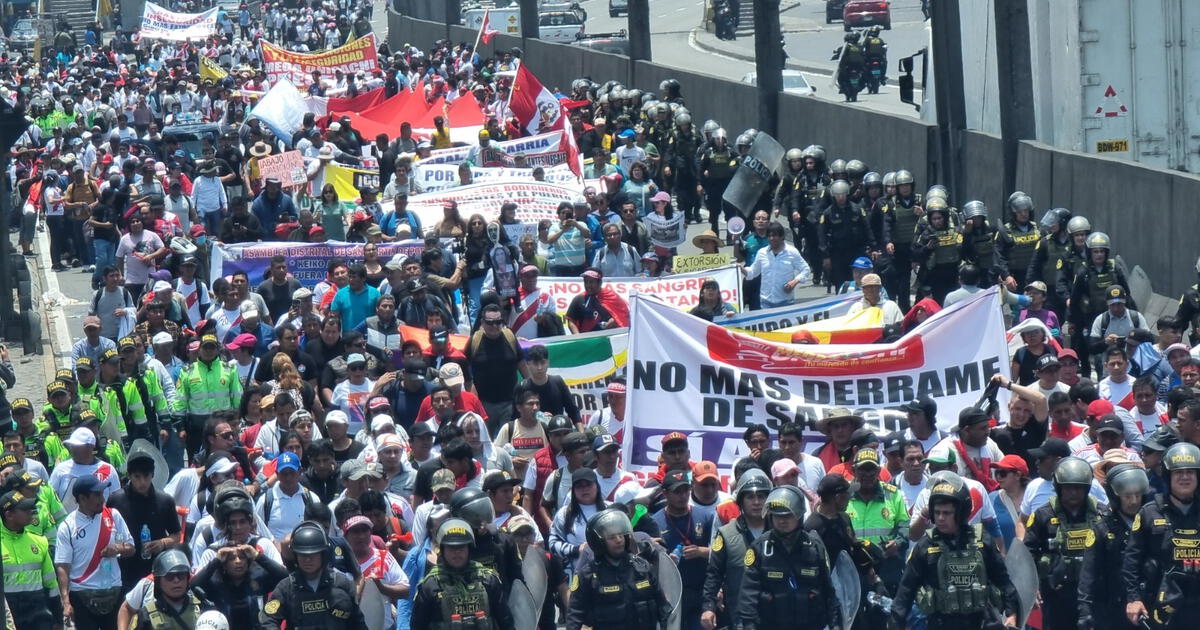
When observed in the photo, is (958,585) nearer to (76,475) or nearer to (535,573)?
(535,573)

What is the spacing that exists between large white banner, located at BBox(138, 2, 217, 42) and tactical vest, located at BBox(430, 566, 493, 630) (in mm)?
45273

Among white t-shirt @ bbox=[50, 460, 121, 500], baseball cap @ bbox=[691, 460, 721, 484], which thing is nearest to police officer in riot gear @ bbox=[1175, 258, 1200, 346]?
baseball cap @ bbox=[691, 460, 721, 484]

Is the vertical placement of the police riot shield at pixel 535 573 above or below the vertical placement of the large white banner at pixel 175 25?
below

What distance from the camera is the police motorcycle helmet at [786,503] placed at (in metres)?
9.78

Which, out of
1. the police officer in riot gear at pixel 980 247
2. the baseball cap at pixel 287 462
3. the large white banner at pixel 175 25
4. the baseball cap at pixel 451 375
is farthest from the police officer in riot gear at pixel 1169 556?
the large white banner at pixel 175 25

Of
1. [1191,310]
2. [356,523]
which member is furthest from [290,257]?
[356,523]

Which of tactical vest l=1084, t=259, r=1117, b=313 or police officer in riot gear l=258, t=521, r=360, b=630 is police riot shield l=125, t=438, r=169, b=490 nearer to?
police officer in riot gear l=258, t=521, r=360, b=630

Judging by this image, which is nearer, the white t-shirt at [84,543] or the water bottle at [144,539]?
the white t-shirt at [84,543]

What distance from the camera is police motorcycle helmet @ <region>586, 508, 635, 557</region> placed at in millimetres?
9836

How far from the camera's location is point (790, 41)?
203 feet

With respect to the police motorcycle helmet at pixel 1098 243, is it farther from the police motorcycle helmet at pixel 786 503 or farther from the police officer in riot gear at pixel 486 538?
the police officer in riot gear at pixel 486 538

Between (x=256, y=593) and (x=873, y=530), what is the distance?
303cm

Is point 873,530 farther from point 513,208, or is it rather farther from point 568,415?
point 513,208

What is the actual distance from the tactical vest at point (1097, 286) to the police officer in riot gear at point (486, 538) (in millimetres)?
7192
